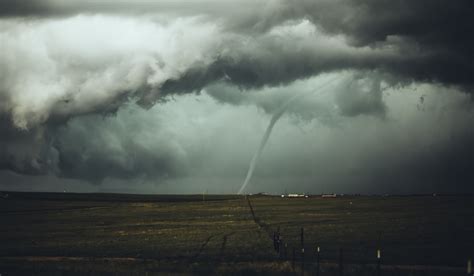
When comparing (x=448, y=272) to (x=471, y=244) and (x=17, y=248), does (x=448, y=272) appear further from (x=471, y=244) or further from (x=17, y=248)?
(x=17, y=248)

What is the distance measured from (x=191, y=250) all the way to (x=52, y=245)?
66.8 feet

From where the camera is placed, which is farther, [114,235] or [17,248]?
[114,235]

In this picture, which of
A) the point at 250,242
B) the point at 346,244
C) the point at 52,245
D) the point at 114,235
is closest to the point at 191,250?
the point at 250,242

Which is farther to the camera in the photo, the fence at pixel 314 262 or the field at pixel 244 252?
the field at pixel 244 252

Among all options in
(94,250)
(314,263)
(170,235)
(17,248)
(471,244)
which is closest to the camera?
(314,263)

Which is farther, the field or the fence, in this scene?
the field

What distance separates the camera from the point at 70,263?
154 ft

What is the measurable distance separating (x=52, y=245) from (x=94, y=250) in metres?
9.49

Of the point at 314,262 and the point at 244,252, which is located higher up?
the point at 314,262

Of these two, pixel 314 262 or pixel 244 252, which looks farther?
pixel 244 252

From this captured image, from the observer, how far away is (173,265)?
4428 cm

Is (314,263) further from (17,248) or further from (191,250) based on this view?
(17,248)

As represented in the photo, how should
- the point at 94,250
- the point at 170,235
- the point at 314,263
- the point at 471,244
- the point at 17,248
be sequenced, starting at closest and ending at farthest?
the point at 314,263 < the point at 471,244 < the point at 94,250 < the point at 17,248 < the point at 170,235

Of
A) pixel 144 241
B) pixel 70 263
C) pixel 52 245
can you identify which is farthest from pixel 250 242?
pixel 52 245
